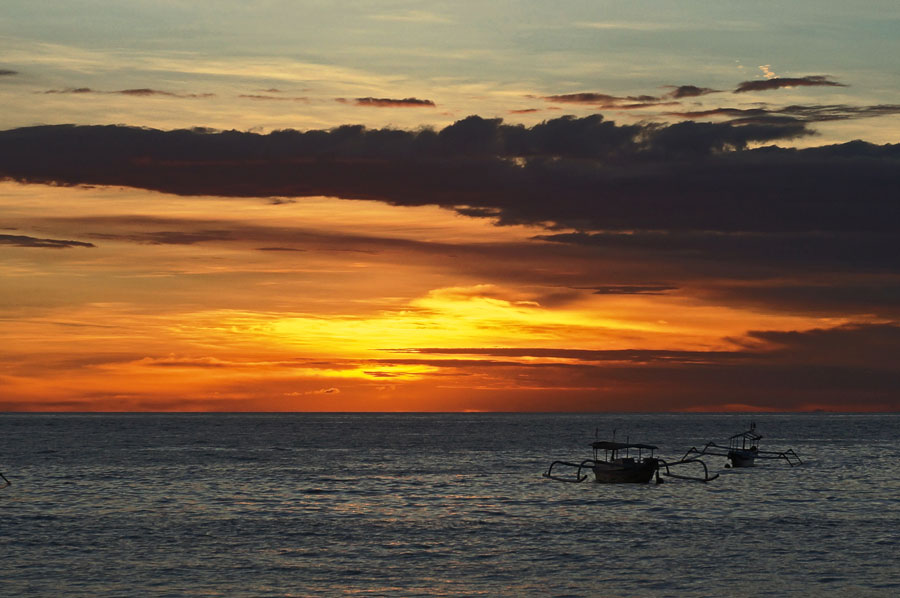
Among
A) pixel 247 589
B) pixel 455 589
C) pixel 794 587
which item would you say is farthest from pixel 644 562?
pixel 247 589

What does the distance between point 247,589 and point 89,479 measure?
63.9m

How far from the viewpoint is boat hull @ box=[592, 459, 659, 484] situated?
95.8m

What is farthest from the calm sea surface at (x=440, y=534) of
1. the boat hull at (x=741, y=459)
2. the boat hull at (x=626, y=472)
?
the boat hull at (x=741, y=459)

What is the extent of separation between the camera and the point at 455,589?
4694 centimetres

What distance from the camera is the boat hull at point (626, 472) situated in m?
95.8

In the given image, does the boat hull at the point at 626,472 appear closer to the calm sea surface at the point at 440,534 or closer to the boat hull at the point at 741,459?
the calm sea surface at the point at 440,534

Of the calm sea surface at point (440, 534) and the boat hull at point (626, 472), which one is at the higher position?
the boat hull at point (626, 472)

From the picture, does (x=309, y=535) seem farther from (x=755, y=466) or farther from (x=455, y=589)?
(x=755, y=466)

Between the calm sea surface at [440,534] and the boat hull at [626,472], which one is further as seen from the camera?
the boat hull at [626,472]

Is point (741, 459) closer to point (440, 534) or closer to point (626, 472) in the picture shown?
point (626, 472)

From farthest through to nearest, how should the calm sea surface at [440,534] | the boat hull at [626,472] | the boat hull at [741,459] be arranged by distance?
the boat hull at [741,459] → the boat hull at [626,472] → the calm sea surface at [440,534]

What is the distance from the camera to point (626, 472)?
9675 centimetres

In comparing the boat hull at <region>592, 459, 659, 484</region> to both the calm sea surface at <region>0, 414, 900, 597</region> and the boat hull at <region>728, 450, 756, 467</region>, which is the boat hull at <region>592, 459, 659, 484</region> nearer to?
the calm sea surface at <region>0, 414, 900, 597</region>

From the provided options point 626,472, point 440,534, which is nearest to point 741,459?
point 626,472
